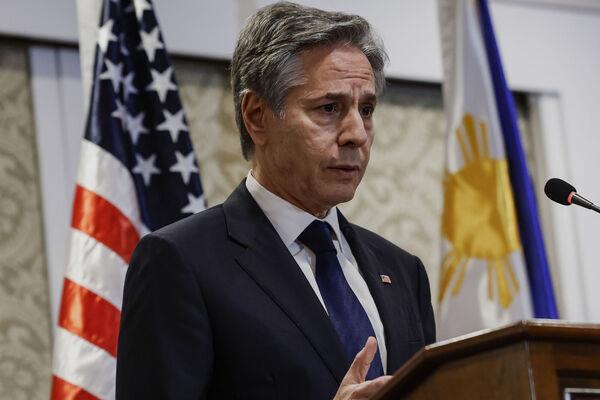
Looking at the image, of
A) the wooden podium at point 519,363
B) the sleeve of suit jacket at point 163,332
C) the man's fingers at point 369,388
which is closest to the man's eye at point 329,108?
the sleeve of suit jacket at point 163,332

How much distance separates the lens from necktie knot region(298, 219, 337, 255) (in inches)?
88.0

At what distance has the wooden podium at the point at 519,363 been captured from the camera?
1.43 m

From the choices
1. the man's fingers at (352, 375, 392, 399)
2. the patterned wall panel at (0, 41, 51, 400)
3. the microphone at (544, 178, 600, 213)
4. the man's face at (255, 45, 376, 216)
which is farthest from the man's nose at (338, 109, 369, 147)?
the patterned wall panel at (0, 41, 51, 400)

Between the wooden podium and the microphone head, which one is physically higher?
the microphone head

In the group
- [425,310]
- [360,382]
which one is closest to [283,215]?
[425,310]

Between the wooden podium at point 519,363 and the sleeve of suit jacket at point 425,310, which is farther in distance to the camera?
the sleeve of suit jacket at point 425,310

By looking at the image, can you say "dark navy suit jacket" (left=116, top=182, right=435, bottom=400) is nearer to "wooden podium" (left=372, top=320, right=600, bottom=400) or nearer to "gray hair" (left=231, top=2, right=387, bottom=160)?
"gray hair" (left=231, top=2, right=387, bottom=160)

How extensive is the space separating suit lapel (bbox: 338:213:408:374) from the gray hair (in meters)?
0.31

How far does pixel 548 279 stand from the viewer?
13.7ft

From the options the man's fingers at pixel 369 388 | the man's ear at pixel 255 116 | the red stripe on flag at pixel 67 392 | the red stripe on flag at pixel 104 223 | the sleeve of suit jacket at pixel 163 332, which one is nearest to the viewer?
the man's fingers at pixel 369 388

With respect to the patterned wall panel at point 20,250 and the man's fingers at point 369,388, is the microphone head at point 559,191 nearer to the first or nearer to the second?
the man's fingers at point 369,388

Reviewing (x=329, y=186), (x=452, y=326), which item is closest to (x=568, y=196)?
(x=329, y=186)

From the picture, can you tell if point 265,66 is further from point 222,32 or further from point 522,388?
point 222,32

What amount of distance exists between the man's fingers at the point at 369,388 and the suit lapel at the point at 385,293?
0.41 meters
